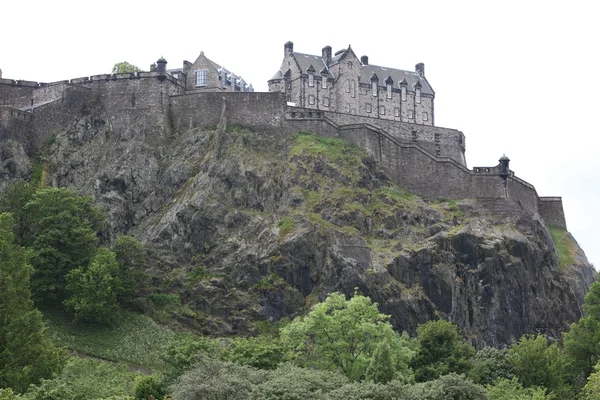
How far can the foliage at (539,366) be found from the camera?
52875 mm

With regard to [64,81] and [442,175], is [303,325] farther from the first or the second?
[64,81]

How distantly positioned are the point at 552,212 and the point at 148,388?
5498 centimetres

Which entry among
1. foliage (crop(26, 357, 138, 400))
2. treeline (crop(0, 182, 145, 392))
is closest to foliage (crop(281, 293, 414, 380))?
foliage (crop(26, 357, 138, 400))

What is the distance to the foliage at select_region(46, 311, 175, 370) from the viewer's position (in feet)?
186

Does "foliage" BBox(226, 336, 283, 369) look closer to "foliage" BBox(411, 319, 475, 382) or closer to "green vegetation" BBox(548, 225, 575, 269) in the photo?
"foliage" BBox(411, 319, 475, 382)

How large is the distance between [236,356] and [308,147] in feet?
105

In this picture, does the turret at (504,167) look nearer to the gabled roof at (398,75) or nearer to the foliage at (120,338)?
the gabled roof at (398,75)

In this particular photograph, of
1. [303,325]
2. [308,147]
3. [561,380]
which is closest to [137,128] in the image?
[308,147]

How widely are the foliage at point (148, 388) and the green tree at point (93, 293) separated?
52.8ft

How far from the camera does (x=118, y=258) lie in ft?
207

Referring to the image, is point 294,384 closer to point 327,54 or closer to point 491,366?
point 491,366

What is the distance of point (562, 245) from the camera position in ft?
276

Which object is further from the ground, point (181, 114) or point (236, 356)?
point (181, 114)

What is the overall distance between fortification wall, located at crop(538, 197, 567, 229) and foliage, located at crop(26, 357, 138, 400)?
49604 millimetres
